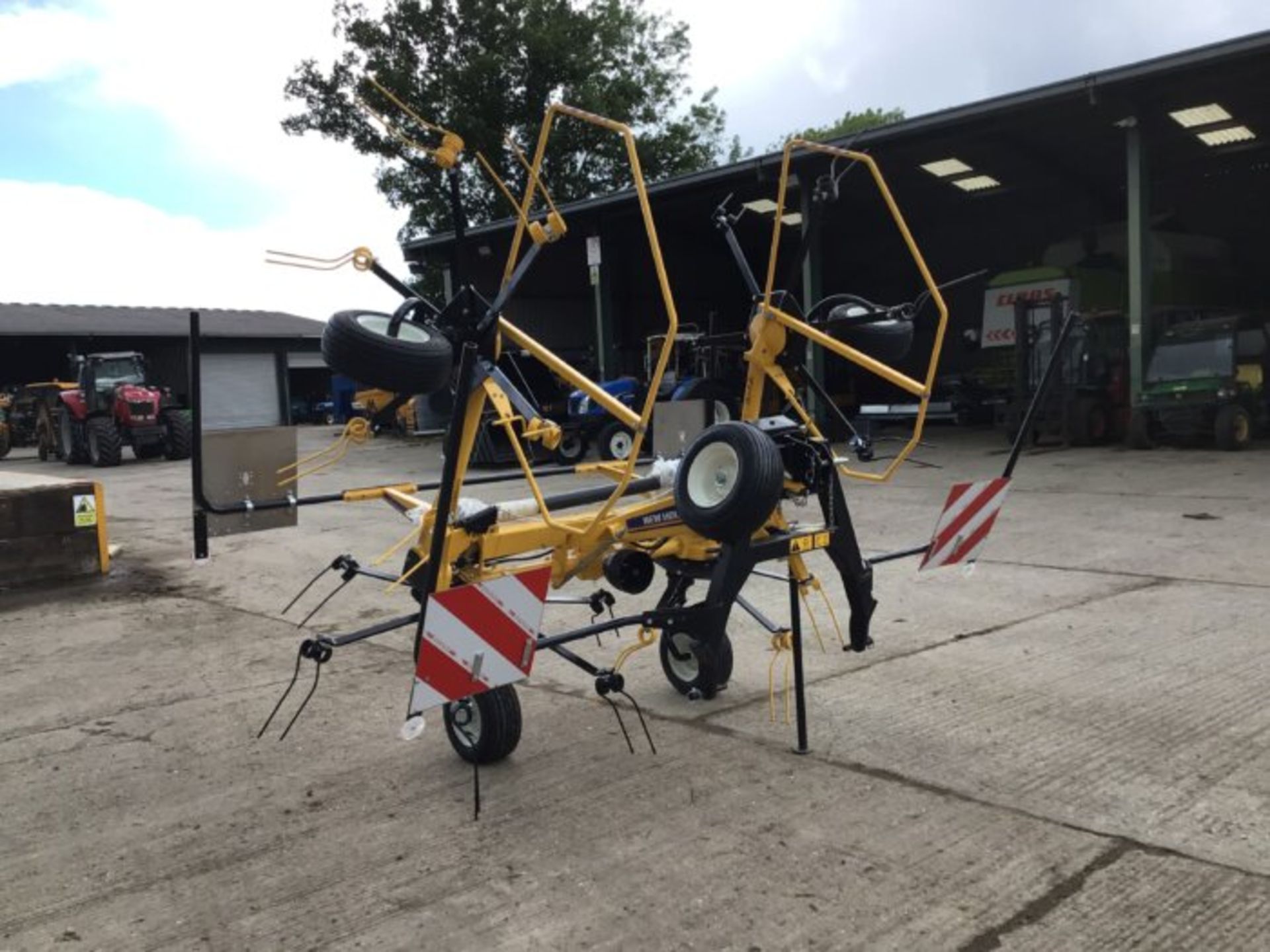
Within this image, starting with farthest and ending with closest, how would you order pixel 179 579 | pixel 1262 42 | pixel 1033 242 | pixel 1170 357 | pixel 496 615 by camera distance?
pixel 1033 242 → pixel 1170 357 → pixel 1262 42 → pixel 179 579 → pixel 496 615

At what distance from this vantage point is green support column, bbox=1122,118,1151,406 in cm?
1628

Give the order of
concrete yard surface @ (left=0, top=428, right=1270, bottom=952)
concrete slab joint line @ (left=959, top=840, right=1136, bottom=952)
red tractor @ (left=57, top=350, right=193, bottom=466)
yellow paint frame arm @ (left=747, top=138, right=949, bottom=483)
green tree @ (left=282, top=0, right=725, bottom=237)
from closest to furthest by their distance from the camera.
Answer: concrete slab joint line @ (left=959, top=840, right=1136, bottom=952), concrete yard surface @ (left=0, top=428, right=1270, bottom=952), yellow paint frame arm @ (left=747, top=138, right=949, bottom=483), red tractor @ (left=57, top=350, right=193, bottom=466), green tree @ (left=282, top=0, right=725, bottom=237)

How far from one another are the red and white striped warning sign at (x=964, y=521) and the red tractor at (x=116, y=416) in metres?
21.6

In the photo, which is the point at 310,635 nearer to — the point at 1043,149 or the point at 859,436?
the point at 859,436

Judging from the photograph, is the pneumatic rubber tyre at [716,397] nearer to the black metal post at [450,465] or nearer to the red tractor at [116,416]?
the black metal post at [450,465]

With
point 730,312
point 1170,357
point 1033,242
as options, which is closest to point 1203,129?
point 1170,357

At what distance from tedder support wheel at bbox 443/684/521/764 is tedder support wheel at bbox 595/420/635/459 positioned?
14.0 m

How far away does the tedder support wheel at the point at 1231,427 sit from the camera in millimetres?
14867

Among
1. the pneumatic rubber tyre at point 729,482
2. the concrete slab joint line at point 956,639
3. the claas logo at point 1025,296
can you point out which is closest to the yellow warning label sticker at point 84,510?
the concrete slab joint line at point 956,639

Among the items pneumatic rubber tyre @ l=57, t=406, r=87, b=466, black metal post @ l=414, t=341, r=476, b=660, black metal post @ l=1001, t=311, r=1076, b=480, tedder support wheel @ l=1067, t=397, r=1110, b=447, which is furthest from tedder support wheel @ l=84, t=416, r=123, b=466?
black metal post @ l=1001, t=311, r=1076, b=480

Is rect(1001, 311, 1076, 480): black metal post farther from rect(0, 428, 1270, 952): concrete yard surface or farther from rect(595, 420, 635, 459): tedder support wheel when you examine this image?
rect(595, 420, 635, 459): tedder support wheel

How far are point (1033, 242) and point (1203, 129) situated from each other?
858cm

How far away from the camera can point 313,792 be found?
3.94 metres

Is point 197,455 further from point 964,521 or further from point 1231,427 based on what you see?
point 1231,427
